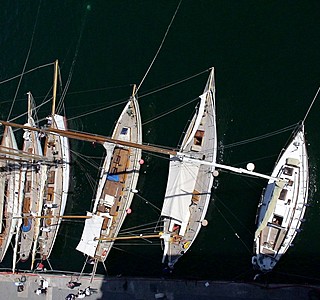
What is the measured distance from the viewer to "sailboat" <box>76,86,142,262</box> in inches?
1736

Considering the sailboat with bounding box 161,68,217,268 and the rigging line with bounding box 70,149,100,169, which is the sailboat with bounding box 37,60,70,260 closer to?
the rigging line with bounding box 70,149,100,169

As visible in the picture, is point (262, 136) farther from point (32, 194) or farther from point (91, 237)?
point (32, 194)

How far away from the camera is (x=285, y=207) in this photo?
39.1 m

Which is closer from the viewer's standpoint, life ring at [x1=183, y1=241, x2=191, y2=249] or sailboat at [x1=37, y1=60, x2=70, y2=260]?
life ring at [x1=183, y1=241, x2=191, y2=249]

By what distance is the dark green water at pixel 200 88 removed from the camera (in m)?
41.4

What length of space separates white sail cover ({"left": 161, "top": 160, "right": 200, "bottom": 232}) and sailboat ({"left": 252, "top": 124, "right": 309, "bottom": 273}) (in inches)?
228

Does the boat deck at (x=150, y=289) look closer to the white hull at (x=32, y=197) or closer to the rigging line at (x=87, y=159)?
the white hull at (x=32, y=197)

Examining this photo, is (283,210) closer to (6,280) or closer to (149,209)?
(149,209)

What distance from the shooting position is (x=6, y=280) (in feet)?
159

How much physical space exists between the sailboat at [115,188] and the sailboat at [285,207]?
11.6 m

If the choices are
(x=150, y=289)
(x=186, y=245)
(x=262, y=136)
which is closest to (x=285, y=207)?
(x=262, y=136)

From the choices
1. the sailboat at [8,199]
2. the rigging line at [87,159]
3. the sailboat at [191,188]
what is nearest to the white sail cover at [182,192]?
the sailboat at [191,188]

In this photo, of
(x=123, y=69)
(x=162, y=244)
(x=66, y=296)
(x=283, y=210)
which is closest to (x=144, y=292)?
(x=162, y=244)

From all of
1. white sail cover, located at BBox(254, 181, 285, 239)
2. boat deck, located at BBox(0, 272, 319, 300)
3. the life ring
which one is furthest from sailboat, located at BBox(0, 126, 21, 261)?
white sail cover, located at BBox(254, 181, 285, 239)
